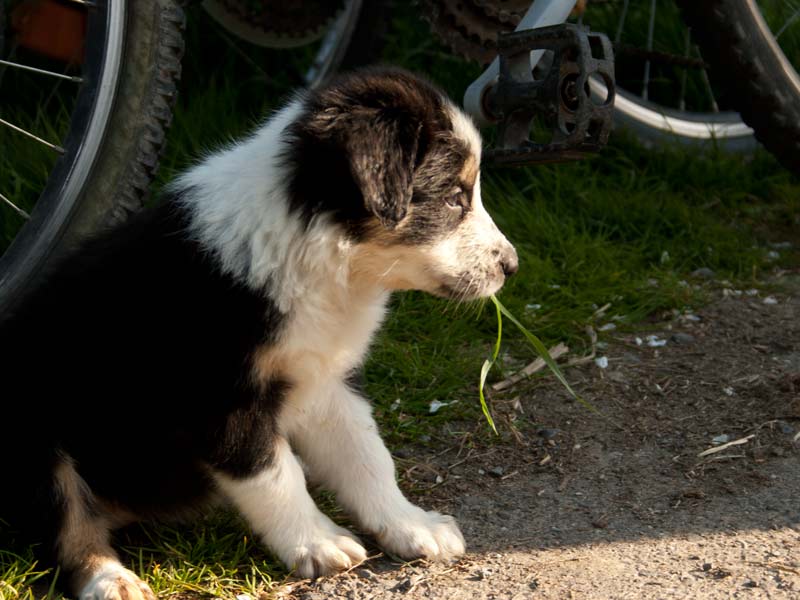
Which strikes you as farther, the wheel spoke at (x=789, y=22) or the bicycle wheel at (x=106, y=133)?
the wheel spoke at (x=789, y=22)

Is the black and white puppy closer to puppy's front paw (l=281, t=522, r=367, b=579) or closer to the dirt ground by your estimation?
puppy's front paw (l=281, t=522, r=367, b=579)

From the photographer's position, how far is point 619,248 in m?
4.30

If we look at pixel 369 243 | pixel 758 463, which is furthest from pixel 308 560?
pixel 758 463

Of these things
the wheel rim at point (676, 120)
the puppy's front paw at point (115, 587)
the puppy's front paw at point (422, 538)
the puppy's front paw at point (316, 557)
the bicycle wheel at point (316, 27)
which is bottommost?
the puppy's front paw at point (422, 538)

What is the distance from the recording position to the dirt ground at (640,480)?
2.58 metres

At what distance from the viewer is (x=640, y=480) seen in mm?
3041

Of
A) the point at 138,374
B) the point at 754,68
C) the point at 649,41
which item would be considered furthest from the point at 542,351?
the point at 649,41

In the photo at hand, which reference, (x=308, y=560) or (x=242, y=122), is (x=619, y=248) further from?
(x=308, y=560)

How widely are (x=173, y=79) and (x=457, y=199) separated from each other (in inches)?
40.2

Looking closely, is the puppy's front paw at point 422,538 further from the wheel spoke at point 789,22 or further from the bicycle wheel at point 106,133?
the wheel spoke at point 789,22

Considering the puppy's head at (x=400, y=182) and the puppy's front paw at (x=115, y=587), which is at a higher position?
the puppy's head at (x=400, y=182)

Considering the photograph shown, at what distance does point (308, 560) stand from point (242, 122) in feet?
8.06

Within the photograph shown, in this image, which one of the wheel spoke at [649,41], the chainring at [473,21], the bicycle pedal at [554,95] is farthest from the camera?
the wheel spoke at [649,41]

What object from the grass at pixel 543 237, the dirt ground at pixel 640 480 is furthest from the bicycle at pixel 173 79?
the dirt ground at pixel 640 480
